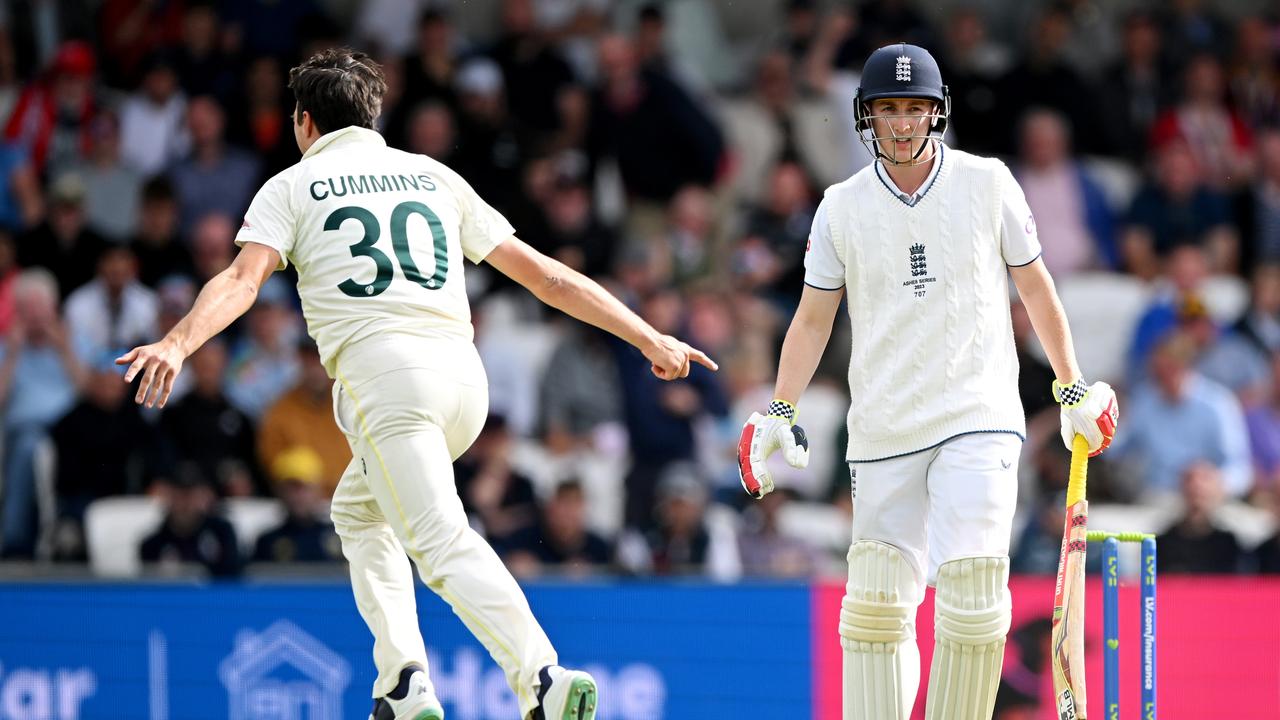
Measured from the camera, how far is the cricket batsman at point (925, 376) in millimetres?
6434

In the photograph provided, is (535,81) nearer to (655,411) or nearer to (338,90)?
(655,411)

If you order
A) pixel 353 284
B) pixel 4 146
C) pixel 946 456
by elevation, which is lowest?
pixel 946 456

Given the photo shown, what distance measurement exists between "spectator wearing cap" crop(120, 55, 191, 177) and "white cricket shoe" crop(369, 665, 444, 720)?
8002 millimetres

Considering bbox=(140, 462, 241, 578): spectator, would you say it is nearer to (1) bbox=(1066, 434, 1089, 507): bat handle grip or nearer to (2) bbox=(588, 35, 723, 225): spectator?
(2) bbox=(588, 35, 723, 225): spectator

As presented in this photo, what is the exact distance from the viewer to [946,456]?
254 inches

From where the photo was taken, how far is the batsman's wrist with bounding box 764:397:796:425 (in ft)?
22.3

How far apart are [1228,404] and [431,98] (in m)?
5.74

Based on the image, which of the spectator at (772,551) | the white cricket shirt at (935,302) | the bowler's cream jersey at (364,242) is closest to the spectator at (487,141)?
the spectator at (772,551)

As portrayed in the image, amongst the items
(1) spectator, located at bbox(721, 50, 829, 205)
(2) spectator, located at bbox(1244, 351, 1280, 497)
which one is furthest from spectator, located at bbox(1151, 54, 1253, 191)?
(1) spectator, located at bbox(721, 50, 829, 205)

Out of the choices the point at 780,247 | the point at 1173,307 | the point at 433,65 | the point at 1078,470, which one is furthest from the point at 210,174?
the point at 1078,470

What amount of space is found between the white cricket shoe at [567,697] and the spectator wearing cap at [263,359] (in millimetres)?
6456

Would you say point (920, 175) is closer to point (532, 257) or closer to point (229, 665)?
point (532, 257)

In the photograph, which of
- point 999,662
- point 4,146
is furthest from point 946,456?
point 4,146

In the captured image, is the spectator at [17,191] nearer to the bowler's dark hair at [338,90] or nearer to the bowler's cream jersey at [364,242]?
the bowler's dark hair at [338,90]
